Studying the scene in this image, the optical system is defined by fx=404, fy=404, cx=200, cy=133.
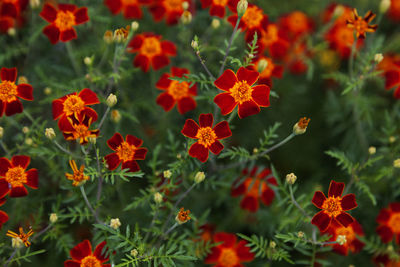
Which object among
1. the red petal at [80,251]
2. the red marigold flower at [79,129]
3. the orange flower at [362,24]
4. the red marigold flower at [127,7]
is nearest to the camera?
the red marigold flower at [79,129]

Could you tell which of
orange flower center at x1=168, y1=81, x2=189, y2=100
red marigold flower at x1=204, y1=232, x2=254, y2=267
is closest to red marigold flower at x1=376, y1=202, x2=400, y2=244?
red marigold flower at x1=204, y1=232, x2=254, y2=267

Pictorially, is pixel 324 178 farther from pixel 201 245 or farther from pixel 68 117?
pixel 68 117

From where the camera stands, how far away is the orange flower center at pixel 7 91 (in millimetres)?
1965

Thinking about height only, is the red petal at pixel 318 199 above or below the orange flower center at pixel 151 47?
below

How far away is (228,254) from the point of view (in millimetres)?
2238

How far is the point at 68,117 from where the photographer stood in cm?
176

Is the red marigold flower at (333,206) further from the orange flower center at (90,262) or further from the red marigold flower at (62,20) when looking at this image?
the red marigold flower at (62,20)

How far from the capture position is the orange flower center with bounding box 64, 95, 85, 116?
1844mm

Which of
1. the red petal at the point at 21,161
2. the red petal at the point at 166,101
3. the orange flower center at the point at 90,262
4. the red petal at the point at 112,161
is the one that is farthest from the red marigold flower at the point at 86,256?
the red petal at the point at 166,101

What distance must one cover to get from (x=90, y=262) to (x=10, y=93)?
905mm

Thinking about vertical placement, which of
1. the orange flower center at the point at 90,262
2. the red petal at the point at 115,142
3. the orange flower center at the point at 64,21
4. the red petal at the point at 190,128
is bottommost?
the orange flower center at the point at 90,262

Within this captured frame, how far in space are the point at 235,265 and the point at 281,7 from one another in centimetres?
234

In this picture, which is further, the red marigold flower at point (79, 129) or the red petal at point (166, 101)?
the red petal at point (166, 101)

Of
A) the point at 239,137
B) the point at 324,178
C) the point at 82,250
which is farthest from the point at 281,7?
the point at 82,250
